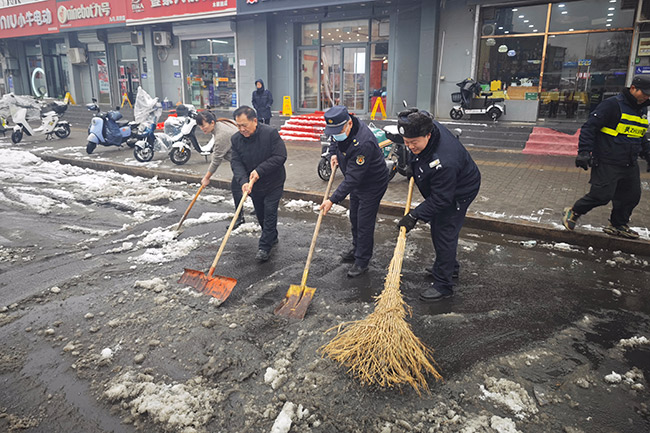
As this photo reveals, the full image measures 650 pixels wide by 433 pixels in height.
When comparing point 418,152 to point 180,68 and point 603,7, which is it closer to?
point 603,7

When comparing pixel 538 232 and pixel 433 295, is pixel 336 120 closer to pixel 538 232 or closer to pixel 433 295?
pixel 433 295

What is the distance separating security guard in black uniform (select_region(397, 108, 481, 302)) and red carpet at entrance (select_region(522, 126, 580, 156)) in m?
8.34

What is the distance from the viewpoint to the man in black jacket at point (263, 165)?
16.9 feet

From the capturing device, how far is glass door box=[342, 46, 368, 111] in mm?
15969

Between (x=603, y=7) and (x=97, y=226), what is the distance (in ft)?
43.6

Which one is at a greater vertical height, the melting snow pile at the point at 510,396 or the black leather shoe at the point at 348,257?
the black leather shoe at the point at 348,257

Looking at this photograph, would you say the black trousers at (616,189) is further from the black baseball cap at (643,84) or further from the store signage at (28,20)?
the store signage at (28,20)

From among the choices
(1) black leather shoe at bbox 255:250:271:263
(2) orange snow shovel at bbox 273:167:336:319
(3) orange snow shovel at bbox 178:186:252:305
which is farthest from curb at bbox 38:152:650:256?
(3) orange snow shovel at bbox 178:186:252:305

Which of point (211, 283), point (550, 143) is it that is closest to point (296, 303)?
point (211, 283)

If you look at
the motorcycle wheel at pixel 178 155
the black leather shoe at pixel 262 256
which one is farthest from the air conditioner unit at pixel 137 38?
the black leather shoe at pixel 262 256

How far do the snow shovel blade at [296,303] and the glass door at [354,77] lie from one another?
13.0 m

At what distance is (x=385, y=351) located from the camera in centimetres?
301

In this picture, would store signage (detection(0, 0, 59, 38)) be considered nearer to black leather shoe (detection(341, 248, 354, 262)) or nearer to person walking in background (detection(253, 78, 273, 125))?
person walking in background (detection(253, 78, 273, 125))

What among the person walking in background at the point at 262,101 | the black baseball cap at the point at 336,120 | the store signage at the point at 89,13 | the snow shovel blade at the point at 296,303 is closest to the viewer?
the snow shovel blade at the point at 296,303
